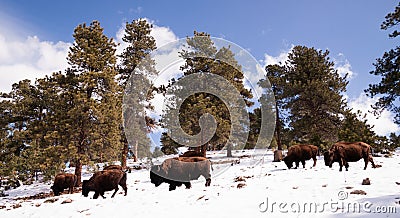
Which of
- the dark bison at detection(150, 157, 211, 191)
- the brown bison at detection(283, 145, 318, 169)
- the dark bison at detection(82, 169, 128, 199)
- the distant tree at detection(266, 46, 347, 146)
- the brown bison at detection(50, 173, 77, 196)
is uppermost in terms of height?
the distant tree at detection(266, 46, 347, 146)

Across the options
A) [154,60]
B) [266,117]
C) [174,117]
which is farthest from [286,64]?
[154,60]

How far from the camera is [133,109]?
31.1 metres

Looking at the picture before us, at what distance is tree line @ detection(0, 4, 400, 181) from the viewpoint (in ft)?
67.8

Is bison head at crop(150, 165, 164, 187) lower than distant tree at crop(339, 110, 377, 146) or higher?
lower

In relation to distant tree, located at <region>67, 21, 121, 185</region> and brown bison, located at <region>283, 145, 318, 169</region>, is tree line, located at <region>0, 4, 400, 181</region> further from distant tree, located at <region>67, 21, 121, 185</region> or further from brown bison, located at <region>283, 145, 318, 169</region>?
brown bison, located at <region>283, 145, 318, 169</region>

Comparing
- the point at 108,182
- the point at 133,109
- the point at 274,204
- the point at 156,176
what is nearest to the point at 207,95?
the point at 133,109

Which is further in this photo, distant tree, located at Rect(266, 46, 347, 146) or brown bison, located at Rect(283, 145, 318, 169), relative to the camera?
distant tree, located at Rect(266, 46, 347, 146)

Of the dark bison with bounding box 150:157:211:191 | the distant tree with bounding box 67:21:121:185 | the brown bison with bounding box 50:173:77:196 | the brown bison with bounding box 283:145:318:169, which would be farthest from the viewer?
the distant tree with bounding box 67:21:121:185

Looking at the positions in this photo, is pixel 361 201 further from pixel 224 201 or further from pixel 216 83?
pixel 216 83

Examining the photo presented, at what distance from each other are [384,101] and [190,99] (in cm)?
1681

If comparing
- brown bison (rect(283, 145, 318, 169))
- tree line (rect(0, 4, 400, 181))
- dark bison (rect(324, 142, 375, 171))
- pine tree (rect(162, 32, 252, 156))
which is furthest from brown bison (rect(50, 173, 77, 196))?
dark bison (rect(324, 142, 375, 171))

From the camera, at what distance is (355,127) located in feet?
78.2

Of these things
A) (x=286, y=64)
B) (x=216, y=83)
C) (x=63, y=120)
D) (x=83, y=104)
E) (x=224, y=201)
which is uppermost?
(x=286, y=64)

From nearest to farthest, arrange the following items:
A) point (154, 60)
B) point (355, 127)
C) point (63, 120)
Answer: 1. point (63, 120)
2. point (355, 127)
3. point (154, 60)
